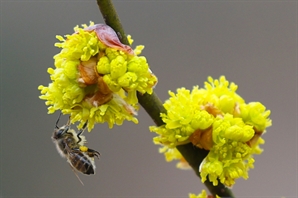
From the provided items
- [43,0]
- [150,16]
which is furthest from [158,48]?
[43,0]

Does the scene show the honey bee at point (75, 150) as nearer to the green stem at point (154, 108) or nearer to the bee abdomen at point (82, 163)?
the bee abdomen at point (82, 163)

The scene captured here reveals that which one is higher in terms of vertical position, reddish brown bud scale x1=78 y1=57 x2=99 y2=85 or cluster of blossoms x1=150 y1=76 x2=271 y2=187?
reddish brown bud scale x1=78 y1=57 x2=99 y2=85

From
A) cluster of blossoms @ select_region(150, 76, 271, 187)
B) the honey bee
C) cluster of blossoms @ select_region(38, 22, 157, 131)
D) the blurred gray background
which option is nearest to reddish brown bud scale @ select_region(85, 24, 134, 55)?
cluster of blossoms @ select_region(38, 22, 157, 131)

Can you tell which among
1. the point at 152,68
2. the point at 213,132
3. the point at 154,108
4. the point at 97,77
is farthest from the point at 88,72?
the point at 152,68

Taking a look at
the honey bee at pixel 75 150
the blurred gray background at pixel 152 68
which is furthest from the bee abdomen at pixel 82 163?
the blurred gray background at pixel 152 68

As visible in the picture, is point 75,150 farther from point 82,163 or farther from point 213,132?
point 213,132

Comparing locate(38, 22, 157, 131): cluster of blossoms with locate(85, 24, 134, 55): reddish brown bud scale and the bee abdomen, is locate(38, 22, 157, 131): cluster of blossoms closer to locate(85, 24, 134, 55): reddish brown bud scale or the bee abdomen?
locate(85, 24, 134, 55): reddish brown bud scale
